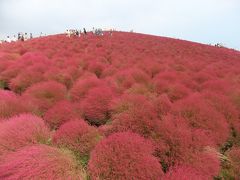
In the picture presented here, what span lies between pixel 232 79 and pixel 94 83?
460 cm

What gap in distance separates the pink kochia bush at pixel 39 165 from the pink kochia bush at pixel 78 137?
12.8 inches

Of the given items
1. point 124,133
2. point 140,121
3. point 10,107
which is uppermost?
point 124,133

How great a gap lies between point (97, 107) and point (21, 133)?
2.59 metres

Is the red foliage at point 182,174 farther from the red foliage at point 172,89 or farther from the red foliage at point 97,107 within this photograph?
the red foliage at point 172,89

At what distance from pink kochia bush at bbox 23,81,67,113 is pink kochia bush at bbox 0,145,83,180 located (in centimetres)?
348

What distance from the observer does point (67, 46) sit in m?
20.2

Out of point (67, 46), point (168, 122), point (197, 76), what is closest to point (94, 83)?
point (197, 76)

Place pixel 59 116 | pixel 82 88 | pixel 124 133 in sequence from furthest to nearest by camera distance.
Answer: pixel 82 88 → pixel 59 116 → pixel 124 133

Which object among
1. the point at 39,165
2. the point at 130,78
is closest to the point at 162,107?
the point at 39,165

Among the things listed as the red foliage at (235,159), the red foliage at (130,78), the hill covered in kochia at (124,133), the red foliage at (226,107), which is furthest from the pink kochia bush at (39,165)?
the red foliage at (130,78)

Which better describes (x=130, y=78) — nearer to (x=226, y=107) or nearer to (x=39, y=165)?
(x=226, y=107)

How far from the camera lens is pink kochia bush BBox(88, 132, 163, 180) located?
14.6ft

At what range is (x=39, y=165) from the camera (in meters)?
4.56

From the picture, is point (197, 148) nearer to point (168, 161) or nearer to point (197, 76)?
point (168, 161)
